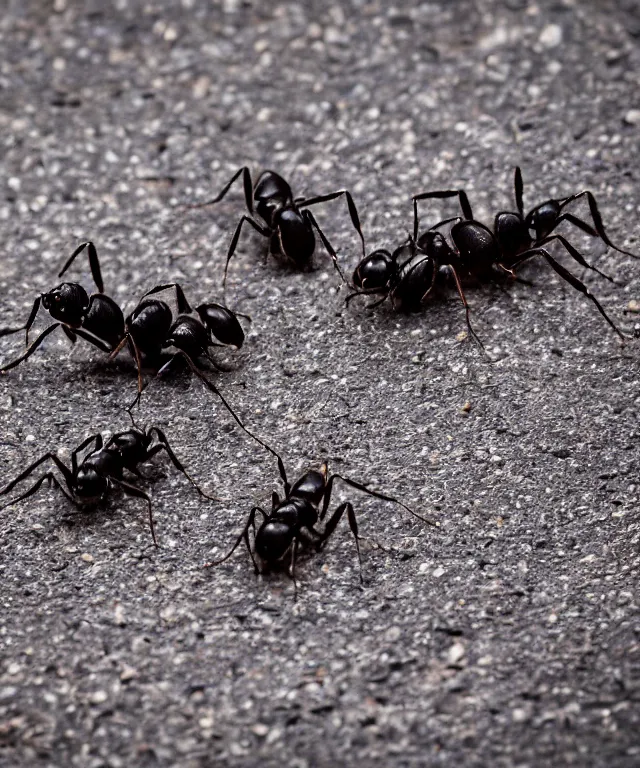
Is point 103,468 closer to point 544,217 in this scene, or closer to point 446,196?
point 446,196

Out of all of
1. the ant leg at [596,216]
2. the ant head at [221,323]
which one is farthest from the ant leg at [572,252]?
the ant head at [221,323]

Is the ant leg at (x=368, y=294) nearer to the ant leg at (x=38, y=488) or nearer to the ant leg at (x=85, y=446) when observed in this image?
the ant leg at (x=85, y=446)

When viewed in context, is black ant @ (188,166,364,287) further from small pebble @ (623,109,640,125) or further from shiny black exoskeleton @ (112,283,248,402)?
small pebble @ (623,109,640,125)

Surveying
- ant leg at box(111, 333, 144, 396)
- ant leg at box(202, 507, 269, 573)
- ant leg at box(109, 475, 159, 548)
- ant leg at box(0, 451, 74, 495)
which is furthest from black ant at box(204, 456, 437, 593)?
ant leg at box(111, 333, 144, 396)

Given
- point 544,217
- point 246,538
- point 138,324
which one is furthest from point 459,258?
point 246,538

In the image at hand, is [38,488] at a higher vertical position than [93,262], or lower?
lower
